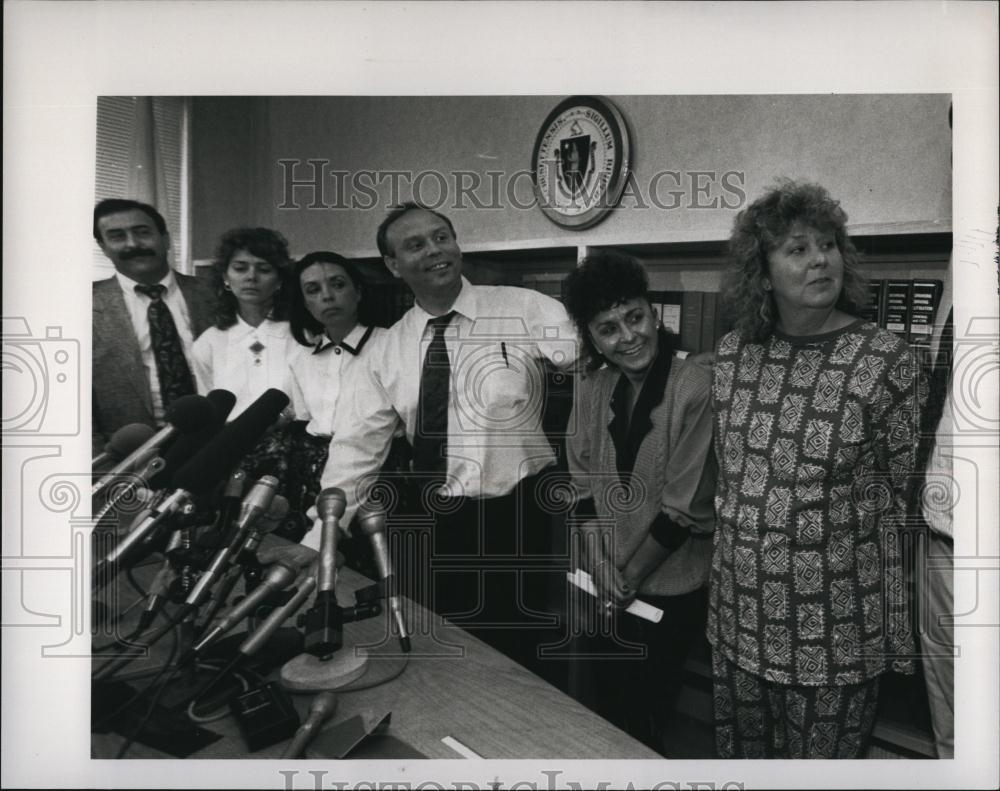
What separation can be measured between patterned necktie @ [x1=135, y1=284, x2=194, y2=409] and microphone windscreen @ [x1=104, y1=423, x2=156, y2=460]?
73 mm

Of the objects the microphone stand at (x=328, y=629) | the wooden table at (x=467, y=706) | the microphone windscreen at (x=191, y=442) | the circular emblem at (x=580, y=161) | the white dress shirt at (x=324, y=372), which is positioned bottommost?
the wooden table at (x=467, y=706)

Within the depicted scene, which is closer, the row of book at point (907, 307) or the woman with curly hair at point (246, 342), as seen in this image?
the row of book at point (907, 307)

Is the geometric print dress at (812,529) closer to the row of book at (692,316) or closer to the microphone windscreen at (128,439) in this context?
the row of book at (692,316)

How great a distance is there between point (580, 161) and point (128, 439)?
4.02 feet

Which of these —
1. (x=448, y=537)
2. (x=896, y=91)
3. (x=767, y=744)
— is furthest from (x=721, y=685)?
(x=896, y=91)

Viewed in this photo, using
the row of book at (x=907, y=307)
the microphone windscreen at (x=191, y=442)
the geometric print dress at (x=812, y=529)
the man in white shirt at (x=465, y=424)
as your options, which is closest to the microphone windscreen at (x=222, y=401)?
the microphone windscreen at (x=191, y=442)

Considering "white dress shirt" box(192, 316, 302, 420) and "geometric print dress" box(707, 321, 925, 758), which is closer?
"geometric print dress" box(707, 321, 925, 758)

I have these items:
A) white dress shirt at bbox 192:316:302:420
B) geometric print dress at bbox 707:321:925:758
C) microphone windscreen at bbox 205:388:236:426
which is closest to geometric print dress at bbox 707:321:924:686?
geometric print dress at bbox 707:321:925:758

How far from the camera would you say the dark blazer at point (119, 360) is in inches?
79.9

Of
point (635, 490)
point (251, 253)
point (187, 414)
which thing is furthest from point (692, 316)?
point (187, 414)

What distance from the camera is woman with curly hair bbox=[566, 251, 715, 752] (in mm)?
1977

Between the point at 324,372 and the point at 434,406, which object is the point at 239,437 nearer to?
the point at 324,372

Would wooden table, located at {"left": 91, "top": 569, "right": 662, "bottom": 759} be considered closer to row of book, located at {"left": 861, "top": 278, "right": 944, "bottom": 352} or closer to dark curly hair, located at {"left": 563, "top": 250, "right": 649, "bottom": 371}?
dark curly hair, located at {"left": 563, "top": 250, "right": 649, "bottom": 371}

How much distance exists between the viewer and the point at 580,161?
6.48ft
